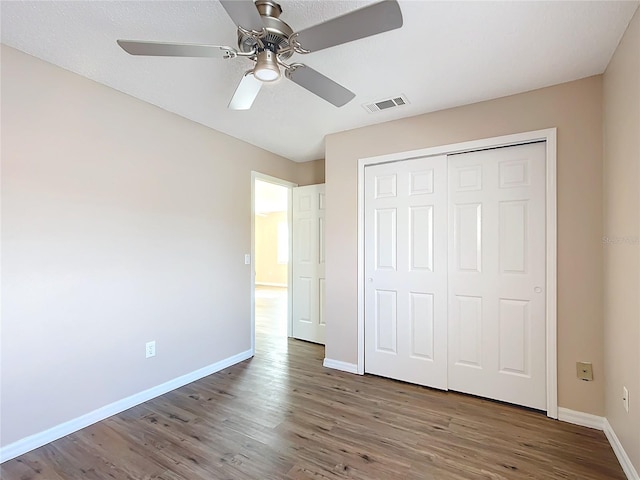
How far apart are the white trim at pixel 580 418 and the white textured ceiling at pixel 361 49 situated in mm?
2328

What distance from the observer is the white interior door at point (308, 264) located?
4156 mm

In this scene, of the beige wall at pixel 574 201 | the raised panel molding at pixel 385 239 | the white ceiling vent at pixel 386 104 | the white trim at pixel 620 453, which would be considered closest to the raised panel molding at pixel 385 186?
the raised panel molding at pixel 385 239

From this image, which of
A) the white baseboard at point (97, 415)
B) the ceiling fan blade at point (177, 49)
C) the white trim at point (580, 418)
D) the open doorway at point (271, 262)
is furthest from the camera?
the open doorway at point (271, 262)

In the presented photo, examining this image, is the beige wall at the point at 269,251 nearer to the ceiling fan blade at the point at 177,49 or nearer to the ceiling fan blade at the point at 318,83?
the ceiling fan blade at the point at 318,83

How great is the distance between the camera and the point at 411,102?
2609 millimetres

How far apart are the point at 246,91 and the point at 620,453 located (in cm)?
298

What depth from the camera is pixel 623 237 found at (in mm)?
1804

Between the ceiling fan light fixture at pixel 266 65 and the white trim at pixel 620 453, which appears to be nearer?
the ceiling fan light fixture at pixel 266 65

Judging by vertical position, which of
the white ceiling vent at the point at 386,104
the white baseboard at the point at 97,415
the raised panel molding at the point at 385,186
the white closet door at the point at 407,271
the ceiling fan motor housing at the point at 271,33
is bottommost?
the white baseboard at the point at 97,415

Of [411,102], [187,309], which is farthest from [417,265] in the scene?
[187,309]

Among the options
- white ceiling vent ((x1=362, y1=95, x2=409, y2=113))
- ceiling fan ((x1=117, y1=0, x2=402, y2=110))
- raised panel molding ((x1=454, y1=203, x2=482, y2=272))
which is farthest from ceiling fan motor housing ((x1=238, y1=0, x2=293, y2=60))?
raised panel molding ((x1=454, y1=203, x2=482, y2=272))

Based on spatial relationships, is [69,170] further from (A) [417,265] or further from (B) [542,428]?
(B) [542,428]

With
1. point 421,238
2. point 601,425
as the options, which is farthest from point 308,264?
point 601,425

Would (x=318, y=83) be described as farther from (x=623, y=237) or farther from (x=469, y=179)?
(x=623, y=237)
